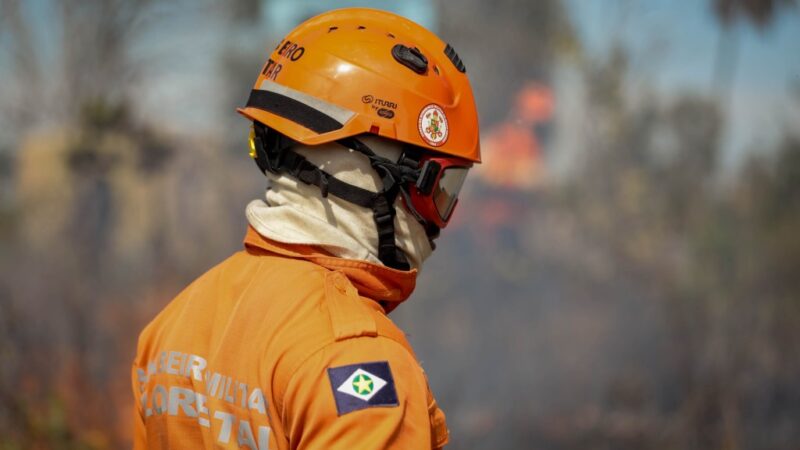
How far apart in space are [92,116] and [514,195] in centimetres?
728

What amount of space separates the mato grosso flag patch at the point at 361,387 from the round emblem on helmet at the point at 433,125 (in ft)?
1.92

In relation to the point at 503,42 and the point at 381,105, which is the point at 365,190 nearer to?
the point at 381,105

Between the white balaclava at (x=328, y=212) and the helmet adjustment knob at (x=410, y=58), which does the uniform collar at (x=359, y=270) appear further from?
→ the helmet adjustment knob at (x=410, y=58)

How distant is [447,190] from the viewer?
1.98 m

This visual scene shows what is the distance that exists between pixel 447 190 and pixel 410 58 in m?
0.30

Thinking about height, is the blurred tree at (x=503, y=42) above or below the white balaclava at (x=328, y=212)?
above

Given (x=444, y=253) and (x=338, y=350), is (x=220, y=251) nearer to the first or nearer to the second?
(x=444, y=253)

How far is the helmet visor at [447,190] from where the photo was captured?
1940 millimetres

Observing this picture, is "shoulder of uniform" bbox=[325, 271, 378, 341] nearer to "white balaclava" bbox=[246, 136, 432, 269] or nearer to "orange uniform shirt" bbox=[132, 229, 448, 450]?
"orange uniform shirt" bbox=[132, 229, 448, 450]

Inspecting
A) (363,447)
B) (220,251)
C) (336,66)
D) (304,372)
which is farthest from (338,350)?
(220,251)

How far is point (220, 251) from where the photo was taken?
11.2 meters

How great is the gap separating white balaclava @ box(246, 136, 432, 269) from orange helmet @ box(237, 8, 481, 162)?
51mm

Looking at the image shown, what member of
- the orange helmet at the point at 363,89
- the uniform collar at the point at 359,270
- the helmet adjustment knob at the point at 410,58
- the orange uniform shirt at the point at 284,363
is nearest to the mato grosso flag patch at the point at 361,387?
the orange uniform shirt at the point at 284,363

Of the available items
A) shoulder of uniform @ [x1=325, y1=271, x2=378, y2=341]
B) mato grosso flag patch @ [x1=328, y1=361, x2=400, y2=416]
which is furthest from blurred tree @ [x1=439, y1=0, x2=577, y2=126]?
mato grosso flag patch @ [x1=328, y1=361, x2=400, y2=416]
